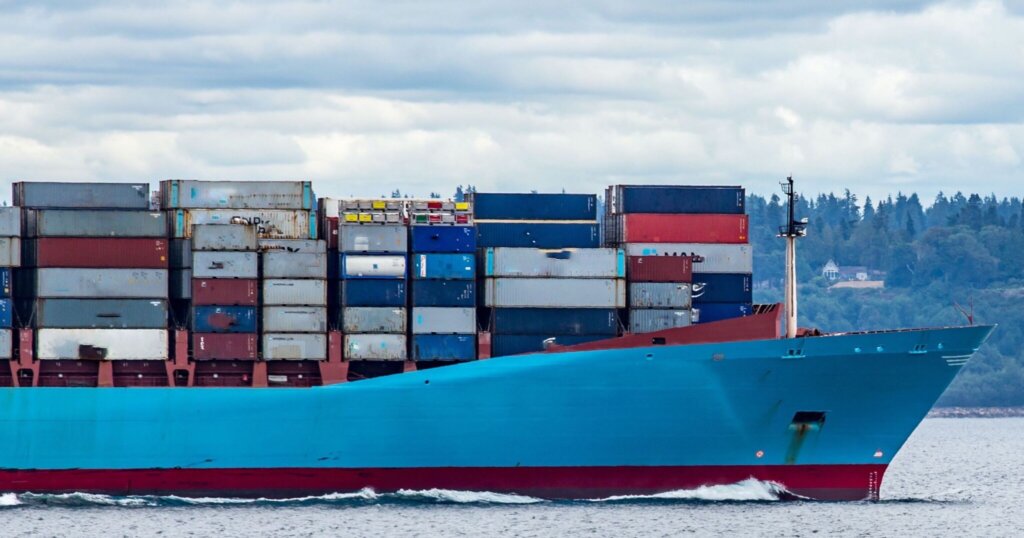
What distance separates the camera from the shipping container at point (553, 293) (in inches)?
2435

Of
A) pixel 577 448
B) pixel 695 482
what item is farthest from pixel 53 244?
pixel 695 482

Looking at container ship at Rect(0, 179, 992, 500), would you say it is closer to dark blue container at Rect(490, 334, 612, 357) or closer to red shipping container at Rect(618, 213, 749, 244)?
dark blue container at Rect(490, 334, 612, 357)

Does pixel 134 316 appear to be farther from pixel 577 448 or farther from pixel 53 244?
pixel 577 448

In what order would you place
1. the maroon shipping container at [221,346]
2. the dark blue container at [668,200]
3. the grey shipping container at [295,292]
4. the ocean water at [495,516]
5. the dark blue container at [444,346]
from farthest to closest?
the dark blue container at [668,200] < the dark blue container at [444,346] < the grey shipping container at [295,292] < the maroon shipping container at [221,346] < the ocean water at [495,516]

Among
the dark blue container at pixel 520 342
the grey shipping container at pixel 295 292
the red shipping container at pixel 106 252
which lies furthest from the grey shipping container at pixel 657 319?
the red shipping container at pixel 106 252

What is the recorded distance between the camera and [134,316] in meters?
61.2

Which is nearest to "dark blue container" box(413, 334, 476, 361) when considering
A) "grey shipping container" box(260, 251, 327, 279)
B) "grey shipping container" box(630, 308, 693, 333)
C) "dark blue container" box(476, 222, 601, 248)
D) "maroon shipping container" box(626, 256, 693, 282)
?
"grey shipping container" box(260, 251, 327, 279)

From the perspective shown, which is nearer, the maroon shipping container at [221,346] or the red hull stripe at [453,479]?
the maroon shipping container at [221,346]

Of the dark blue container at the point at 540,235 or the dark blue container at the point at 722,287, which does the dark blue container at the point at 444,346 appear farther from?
the dark blue container at the point at 722,287

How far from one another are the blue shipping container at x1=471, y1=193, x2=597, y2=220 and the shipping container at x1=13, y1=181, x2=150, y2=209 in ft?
35.8

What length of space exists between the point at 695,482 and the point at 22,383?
21.3 metres

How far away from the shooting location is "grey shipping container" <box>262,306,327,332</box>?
61.1 metres

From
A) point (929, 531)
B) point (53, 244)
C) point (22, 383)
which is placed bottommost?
point (929, 531)

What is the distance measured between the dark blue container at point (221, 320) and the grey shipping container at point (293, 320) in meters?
0.73
